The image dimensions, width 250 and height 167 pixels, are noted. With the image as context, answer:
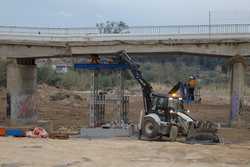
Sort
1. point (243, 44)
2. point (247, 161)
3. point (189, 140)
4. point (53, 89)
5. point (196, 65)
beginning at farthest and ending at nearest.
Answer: point (196, 65)
point (53, 89)
point (243, 44)
point (189, 140)
point (247, 161)

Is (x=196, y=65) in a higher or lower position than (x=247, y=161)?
higher

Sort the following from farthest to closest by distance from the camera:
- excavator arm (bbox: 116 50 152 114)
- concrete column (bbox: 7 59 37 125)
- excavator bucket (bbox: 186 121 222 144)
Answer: concrete column (bbox: 7 59 37 125) < excavator arm (bbox: 116 50 152 114) < excavator bucket (bbox: 186 121 222 144)

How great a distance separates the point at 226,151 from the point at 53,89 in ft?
192

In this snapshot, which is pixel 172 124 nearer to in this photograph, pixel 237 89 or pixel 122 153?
pixel 122 153

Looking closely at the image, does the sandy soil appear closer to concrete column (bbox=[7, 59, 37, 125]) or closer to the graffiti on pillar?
concrete column (bbox=[7, 59, 37, 125])

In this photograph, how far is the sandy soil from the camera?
22.2 metres

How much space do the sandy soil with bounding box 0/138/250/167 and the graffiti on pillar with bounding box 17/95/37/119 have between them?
15.7m

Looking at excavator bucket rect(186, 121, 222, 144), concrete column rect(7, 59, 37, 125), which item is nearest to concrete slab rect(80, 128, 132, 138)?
excavator bucket rect(186, 121, 222, 144)

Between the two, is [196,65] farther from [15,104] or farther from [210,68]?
[15,104]

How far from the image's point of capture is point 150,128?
3133 cm

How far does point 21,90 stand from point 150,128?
17931mm

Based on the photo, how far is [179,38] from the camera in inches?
1670

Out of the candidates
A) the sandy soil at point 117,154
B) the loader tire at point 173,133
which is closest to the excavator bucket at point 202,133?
the loader tire at point 173,133

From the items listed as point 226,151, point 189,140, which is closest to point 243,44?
point 189,140
